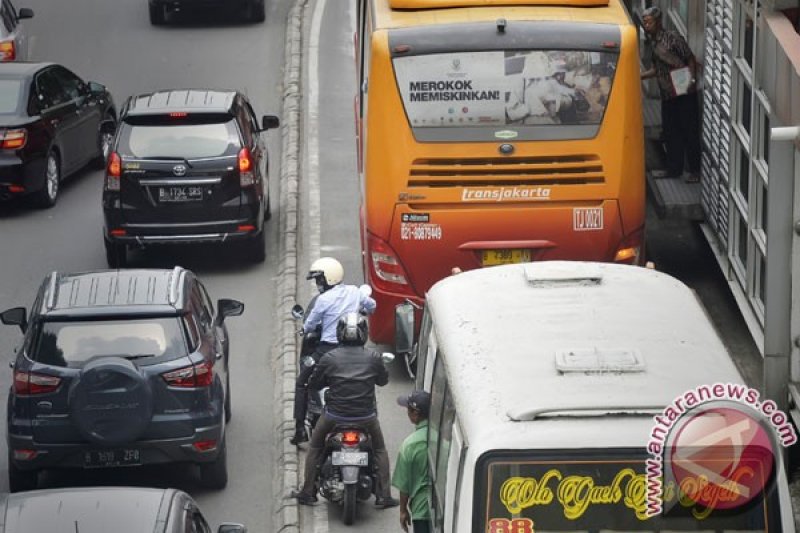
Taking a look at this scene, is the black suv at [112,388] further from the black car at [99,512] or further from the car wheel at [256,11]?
the car wheel at [256,11]

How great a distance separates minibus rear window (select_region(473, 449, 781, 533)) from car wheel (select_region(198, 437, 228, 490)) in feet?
21.2

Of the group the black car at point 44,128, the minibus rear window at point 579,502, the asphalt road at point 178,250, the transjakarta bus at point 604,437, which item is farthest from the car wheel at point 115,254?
the minibus rear window at point 579,502

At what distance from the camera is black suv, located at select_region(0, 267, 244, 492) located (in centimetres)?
1484

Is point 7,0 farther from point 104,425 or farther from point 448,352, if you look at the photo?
point 448,352

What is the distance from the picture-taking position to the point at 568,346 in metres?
10.4

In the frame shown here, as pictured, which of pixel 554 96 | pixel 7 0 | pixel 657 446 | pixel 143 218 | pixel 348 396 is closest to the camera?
pixel 657 446

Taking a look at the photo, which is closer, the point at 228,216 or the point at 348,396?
the point at 348,396

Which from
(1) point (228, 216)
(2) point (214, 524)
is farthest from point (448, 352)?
(1) point (228, 216)

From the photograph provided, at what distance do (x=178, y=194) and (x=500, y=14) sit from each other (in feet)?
17.0

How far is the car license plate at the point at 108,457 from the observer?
15.1m

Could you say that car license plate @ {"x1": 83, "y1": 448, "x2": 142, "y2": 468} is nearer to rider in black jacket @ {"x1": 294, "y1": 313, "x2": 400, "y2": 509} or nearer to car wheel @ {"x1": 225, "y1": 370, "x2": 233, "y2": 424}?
rider in black jacket @ {"x1": 294, "y1": 313, "x2": 400, "y2": 509}

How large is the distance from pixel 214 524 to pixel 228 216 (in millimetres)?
6451

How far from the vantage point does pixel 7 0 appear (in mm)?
28797

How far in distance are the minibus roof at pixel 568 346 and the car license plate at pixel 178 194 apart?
920cm
